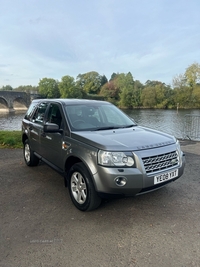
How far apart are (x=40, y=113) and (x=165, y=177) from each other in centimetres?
321

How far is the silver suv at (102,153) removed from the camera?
112 inches

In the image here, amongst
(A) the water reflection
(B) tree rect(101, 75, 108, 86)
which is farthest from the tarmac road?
(B) tree rect(101, 75, 108, 86)

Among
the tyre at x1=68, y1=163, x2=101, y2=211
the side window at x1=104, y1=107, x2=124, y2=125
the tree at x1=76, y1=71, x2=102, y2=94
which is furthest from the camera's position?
the tree at x1=76, y1=71, x2=102, y2=94

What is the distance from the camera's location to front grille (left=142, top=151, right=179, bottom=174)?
9.60 ft

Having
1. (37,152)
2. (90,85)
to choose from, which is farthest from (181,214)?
(90,85)

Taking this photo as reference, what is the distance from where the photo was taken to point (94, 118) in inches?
159

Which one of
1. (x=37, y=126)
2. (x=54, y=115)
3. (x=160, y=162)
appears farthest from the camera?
(x=37, y=126)

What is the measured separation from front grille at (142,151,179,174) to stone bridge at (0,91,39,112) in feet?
211

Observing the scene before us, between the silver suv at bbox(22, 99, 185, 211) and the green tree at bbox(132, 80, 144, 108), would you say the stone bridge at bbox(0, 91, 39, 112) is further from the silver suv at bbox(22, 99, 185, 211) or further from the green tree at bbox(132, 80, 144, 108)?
the silver suv at bbox(22, 99, 185, 211)

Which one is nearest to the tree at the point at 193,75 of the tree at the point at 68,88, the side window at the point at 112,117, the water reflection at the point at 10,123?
the tree at the point at 68,88

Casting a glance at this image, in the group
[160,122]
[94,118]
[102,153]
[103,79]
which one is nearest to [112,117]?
[94,118]

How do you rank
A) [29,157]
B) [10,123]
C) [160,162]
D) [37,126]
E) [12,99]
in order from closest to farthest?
[160,162] < [37,126] < [29,157] < [10,123] < [12,99]

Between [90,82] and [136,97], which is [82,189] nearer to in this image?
[136,97]

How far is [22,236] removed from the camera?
2703mm
